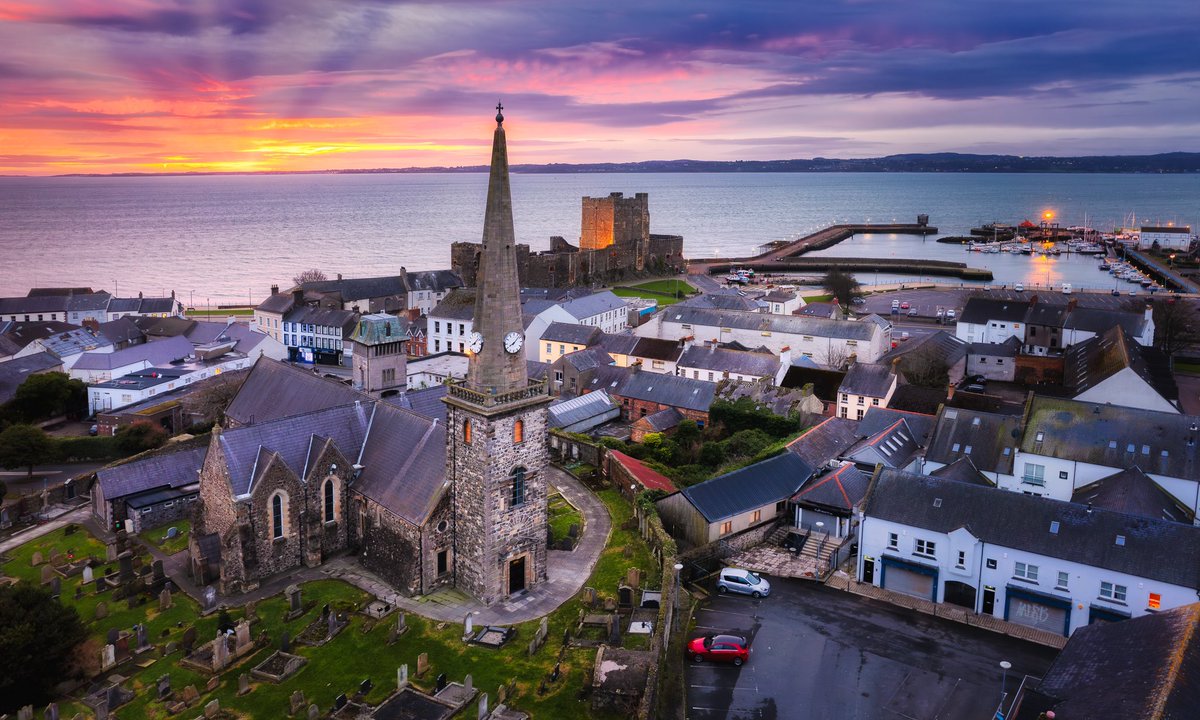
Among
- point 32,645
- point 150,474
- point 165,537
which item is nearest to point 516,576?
point 32,645

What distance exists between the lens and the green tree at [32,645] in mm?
23703

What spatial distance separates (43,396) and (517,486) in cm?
4398

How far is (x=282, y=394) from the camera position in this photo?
39062mm

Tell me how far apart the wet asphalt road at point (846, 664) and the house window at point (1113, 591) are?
2962 millimetres

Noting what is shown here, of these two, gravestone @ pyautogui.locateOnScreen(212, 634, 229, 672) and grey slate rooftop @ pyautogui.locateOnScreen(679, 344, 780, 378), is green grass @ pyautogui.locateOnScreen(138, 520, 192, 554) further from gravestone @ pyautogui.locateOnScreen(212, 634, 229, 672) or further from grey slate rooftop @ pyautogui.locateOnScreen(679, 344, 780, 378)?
grey slate rooftop @ pyautogui.locateOnScreen(679, 344, 780, 378)

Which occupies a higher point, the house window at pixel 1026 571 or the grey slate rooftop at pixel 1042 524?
the grey slate rooftop at pixel 1042 524

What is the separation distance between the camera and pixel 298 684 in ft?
79.2

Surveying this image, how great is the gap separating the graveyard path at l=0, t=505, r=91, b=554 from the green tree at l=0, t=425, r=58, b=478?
26.4 feet

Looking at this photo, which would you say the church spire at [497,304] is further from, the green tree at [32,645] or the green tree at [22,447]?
the green tree at [22,447]

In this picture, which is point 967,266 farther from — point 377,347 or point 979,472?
point 377,347

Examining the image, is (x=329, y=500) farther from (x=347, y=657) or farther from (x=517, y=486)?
(x=517, y=486)

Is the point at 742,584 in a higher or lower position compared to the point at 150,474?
lower

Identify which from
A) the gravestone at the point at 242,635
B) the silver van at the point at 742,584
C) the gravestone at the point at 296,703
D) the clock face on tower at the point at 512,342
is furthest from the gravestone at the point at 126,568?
the silver van at the point at 742,584

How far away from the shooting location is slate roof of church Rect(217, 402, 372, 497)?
29.6m
